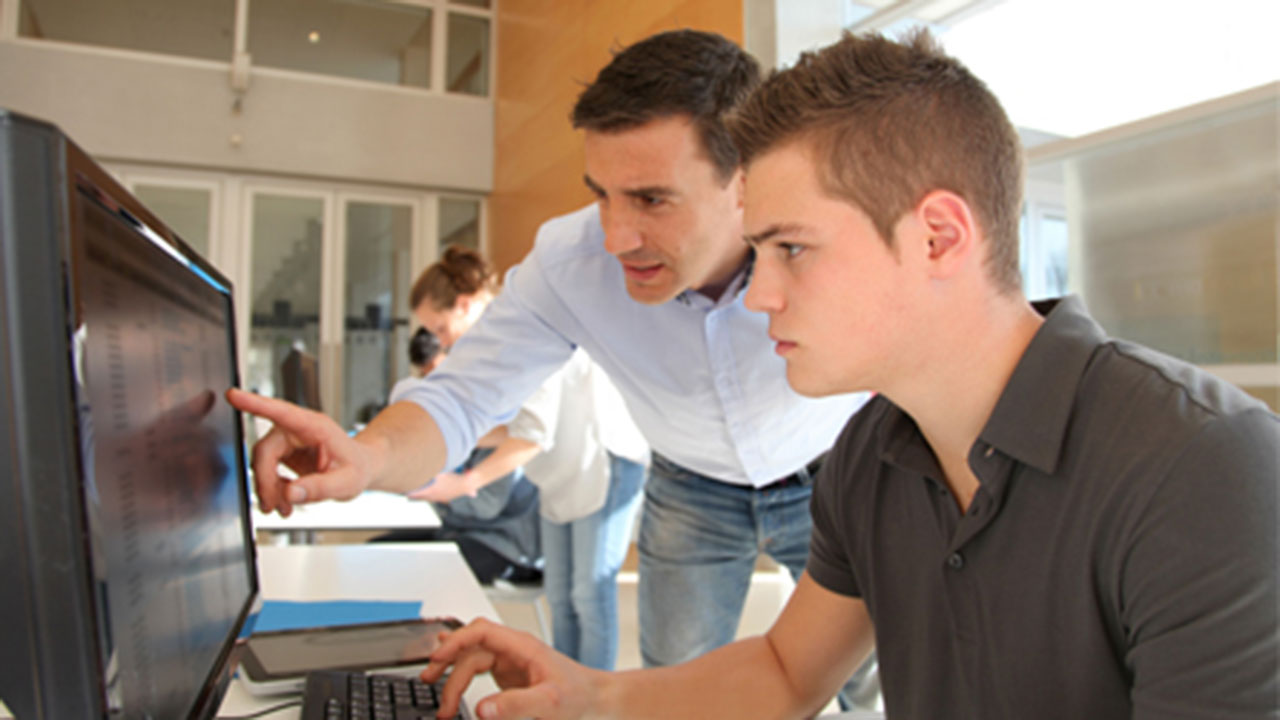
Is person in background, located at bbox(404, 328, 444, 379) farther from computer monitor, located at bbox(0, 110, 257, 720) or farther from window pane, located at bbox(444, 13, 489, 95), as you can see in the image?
window pane, located at bbox(444, 13, 489, 95)

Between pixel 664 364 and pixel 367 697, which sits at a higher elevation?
pixel 664 364

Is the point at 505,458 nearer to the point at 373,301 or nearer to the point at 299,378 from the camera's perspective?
the point at 299,378

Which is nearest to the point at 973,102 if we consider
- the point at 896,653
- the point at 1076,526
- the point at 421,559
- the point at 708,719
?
the point at 1076,526

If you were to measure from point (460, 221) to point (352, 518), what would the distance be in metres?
5.17

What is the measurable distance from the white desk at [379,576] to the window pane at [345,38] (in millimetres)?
5867

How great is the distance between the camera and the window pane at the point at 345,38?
645cm

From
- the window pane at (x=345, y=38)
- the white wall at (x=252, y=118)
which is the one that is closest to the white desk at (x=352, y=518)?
the white wall at (x=252, y=118)

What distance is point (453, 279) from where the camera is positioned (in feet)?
9.12

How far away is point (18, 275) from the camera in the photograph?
0.34m

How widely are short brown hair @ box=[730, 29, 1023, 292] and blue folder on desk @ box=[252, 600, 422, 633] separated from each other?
752mm

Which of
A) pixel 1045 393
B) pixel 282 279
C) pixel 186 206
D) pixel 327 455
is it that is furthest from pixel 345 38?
pixel 1045 393

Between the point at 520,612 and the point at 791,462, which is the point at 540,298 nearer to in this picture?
the point at 791,462

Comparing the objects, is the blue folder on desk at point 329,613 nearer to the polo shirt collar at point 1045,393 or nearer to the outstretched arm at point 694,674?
the outstretched arm at point 694,674

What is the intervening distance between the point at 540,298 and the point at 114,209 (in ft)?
3.33
